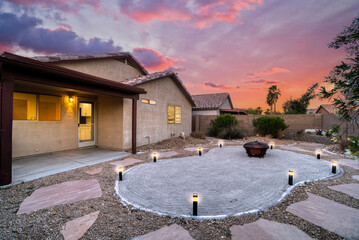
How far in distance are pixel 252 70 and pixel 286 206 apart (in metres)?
Result: 11.7

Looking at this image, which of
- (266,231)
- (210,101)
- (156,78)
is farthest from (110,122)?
(210,101)

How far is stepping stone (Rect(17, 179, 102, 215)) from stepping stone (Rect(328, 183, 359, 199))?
506 centimetres

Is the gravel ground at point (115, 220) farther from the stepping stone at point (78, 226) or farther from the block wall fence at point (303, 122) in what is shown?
the block wall fence at point (303, 122)

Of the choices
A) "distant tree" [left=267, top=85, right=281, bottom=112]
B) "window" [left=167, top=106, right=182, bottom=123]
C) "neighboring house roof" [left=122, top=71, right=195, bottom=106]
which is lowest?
"window" [left=167, top=106, right=182, bottom=123]

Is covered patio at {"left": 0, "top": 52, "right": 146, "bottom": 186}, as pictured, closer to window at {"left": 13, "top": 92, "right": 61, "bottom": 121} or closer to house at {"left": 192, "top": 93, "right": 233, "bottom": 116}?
window at {"left": 13, "top": 92, "right": 61, "bottom": 121}

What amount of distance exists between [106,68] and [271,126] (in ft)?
36.9

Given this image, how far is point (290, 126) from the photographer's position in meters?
12.1

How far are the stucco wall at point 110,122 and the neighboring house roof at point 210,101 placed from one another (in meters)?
11.9

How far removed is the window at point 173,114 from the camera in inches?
419

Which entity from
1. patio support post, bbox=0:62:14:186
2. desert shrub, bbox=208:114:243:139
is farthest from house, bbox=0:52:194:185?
desert shrub, bbox=208:114:243:139

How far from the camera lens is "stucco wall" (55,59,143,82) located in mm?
7766

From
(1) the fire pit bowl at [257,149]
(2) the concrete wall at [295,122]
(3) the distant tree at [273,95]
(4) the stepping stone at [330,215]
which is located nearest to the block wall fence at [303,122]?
(2) the concrete wall at [295,122]

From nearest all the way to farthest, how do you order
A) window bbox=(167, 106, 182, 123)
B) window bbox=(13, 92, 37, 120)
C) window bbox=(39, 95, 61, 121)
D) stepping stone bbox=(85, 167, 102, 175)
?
stepping stone bbox=(85, 167, 102, 175) < window bbox=(13, 92, 37, 120) < window bbox=(39, 95, 61, 121) < window bbox=(167, 106, 182, 123)

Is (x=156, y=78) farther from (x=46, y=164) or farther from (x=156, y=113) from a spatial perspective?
(x=46, y=164)
